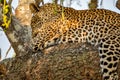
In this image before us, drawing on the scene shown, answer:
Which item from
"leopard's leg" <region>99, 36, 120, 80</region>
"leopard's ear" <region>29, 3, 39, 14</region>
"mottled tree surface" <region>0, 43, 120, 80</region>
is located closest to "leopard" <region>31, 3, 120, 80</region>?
"leopard's leg" <region>99, 36, 120, 80</region>

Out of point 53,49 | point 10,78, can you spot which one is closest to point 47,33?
point 53,49

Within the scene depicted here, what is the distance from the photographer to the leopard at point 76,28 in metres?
5.96

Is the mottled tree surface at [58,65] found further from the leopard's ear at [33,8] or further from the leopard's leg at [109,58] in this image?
the leopard's ear at [33,8]

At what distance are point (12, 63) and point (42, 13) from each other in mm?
1699

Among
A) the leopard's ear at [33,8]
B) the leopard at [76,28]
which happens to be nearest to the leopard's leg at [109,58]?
the leopard at [76,28]

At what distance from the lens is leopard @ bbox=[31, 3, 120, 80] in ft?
19.6

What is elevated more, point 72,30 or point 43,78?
point 72,30

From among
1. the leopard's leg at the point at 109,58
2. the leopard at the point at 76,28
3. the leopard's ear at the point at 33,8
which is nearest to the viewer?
the leopard's leg at the point at 109,58

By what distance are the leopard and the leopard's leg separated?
40 millimetres

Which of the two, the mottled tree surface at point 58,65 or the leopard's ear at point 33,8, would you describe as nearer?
the mottled tree surface at point 58,65

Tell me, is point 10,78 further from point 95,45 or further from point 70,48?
point 95,45

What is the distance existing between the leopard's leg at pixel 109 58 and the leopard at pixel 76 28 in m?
0.04

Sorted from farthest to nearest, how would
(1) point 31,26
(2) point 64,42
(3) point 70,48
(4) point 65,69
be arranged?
(1) point 31,26 → (2) point 64,42 → (3) point 70,48 → (4) point 65,69

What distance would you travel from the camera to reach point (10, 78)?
5473mm
